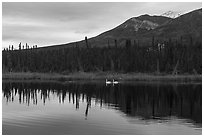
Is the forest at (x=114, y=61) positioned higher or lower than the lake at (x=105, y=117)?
higher

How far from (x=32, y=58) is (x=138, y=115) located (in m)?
82.1

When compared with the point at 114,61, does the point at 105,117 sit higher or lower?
lower

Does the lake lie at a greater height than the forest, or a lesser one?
lesser

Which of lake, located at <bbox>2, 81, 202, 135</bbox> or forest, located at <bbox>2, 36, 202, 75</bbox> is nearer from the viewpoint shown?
lake, located at <bbox>2, 81, 202, 135</bbox>

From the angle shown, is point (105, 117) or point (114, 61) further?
point (114, 61)

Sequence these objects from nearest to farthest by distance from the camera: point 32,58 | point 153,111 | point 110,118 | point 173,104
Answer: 1. point 110,118
2. point 153,111
3. point 173,104
4. point 32,58

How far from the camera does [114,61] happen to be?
93000 millimetres

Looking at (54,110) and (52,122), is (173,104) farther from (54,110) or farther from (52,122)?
(52,122)

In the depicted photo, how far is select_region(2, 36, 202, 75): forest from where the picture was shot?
84.9 meters

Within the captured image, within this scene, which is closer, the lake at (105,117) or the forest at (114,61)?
the lake at (105,117)

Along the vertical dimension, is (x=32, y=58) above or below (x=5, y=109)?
above

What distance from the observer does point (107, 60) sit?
93062mm

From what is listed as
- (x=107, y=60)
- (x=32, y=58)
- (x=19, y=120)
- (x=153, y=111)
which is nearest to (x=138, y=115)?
(x=153, y=111)

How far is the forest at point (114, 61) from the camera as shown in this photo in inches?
3344
